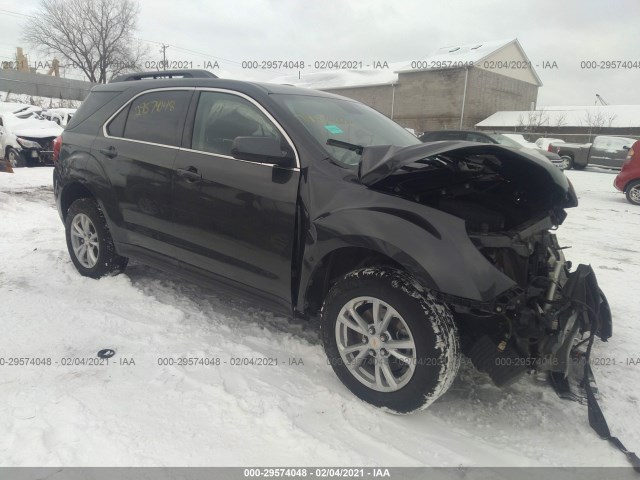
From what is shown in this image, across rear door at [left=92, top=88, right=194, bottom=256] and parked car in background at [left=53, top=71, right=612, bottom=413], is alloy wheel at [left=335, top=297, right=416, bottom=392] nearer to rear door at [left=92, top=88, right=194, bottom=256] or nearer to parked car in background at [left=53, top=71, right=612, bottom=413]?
parked car in background at [left=53, top=71, right=612, bottom=413]

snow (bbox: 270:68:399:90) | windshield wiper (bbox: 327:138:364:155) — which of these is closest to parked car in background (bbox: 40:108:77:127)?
windshield wiper (bbox: 327:138:364:155)

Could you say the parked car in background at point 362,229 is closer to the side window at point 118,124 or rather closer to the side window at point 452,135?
the side window at point 118,124

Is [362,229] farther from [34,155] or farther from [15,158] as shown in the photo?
[15,158]

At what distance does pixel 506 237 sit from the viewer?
8.26 ft

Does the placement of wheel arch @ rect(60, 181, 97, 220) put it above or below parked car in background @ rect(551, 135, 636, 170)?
below

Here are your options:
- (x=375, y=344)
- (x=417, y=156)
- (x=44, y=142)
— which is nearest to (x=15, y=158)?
(x=44, y=142)

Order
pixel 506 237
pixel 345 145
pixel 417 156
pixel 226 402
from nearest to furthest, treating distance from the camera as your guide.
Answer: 1. pixel 417 156
2. pixel 506 237
3. pixel 226 402
4. pixel 345 145

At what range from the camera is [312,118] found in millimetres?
3158

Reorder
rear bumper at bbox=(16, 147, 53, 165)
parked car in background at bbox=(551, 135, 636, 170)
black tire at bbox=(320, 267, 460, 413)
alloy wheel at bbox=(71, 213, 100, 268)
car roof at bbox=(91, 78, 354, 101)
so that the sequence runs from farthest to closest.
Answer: parked car in background at bbox=(551, 135, 636, 170), rear bumper at bbox=(16, 147, 53, 165), alloy wheel at bbox=(71, 213, 100, 268), car roof at bbox=(91, 78, 354, 101), black tire at bbox=(320, 267, 460, 413)

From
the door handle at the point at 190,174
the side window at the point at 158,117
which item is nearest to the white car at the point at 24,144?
the side window at the point at 158,117

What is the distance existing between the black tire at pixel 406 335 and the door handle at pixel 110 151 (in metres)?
2.42

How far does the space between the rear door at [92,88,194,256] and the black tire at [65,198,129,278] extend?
24cm

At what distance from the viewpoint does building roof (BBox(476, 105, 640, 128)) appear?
113ft

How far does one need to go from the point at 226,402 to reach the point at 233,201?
1.29 metres
